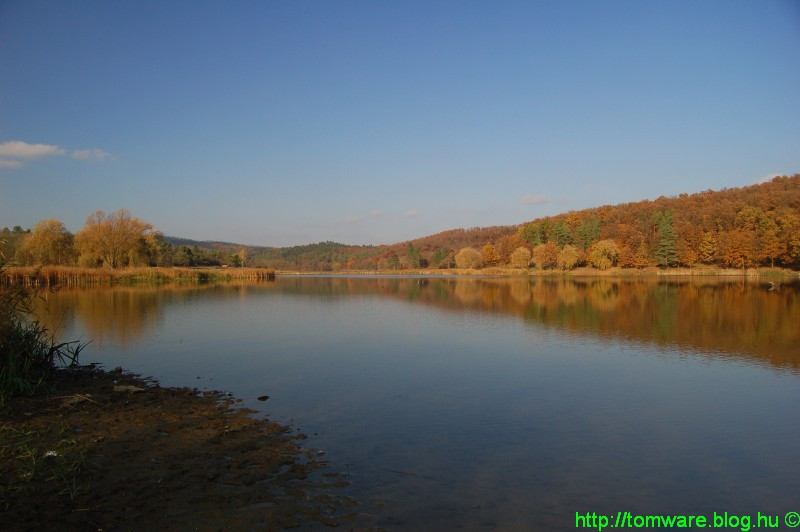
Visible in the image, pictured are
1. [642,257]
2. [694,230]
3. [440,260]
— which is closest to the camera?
[694,230]

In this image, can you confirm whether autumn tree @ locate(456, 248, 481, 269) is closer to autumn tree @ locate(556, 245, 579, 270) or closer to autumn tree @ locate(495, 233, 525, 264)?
autumn tree @ locate(495, 233, 525, 264)

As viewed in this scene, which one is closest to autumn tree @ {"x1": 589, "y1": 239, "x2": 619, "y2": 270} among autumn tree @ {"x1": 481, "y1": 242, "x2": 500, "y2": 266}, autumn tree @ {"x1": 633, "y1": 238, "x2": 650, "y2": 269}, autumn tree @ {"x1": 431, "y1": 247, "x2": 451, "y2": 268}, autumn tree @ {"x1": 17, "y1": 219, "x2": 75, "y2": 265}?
autumn tree @ {"x1": 633, "y1": 238, "x2": 650, "y2": 269}

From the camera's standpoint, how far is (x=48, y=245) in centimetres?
5159

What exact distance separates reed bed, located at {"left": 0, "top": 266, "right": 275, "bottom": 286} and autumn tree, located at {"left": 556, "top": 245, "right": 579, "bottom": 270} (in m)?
47.2

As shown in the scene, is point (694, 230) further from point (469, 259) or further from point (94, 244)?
point (94, 244)

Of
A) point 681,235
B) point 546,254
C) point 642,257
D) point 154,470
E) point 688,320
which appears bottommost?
point 688,320

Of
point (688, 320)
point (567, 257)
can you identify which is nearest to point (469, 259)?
point (567, 257)

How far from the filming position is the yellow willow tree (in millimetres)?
53000

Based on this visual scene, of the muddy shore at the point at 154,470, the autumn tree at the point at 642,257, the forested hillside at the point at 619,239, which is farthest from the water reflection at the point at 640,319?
the autumn tree at the point at 642,257

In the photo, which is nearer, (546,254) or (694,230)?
(694,230)

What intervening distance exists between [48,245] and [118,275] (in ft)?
36.7

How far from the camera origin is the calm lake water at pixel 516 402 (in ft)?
16.8

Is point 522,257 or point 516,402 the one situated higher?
point 522,257

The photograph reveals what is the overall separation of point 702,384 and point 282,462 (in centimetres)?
871
